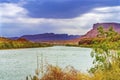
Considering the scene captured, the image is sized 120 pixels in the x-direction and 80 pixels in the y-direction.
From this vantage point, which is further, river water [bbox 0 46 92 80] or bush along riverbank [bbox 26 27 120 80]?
river water [bbox 0 46 92 80]

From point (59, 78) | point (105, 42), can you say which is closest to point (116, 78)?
point (59, 78)

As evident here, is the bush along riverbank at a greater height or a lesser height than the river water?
greater

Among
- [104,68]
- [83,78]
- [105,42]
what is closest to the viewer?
[83,78]

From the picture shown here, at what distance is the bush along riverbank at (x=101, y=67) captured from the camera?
1611 cm

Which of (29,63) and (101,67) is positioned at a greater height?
(101,67)

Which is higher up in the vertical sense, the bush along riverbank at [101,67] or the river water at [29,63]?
the bush along riverbank at [101,67]

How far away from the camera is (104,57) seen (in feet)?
62.3

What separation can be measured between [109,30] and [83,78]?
5.56m

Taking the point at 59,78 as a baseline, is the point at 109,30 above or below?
above

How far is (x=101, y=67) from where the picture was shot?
18.8 m

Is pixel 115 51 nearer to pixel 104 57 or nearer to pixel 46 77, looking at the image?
pixel 104 57

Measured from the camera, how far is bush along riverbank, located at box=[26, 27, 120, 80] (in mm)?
16109

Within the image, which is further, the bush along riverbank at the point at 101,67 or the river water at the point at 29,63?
the river water at the point at 29,63

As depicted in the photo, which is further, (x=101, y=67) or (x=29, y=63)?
(x=29, y=63)
